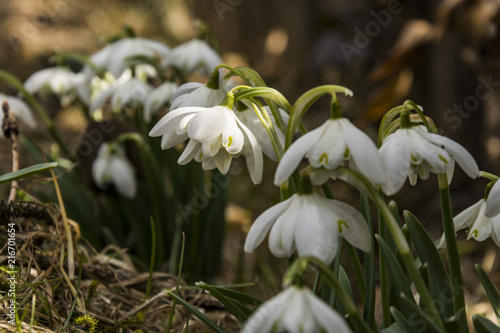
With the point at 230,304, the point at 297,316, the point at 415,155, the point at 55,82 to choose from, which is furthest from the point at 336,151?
the point at 55,82

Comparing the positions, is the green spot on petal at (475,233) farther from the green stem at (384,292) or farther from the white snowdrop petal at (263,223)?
the white snowdrop petal at (263,223)

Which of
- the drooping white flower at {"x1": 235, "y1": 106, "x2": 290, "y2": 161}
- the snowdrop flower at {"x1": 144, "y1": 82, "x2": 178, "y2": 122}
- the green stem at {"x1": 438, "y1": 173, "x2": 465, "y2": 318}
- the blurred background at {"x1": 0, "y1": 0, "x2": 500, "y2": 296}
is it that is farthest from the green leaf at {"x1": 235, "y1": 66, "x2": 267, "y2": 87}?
the blurred background at {"x1": 0, "y1": 0, "x2": 500, "y2": 296}

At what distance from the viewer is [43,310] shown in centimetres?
109

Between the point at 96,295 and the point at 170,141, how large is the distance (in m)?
0.51

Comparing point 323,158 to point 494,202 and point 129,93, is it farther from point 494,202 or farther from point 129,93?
point 129,93

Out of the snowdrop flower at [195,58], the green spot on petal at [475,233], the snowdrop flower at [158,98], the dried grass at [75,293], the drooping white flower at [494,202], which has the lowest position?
the dried grass at [75,293]

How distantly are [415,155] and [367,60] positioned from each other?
2364 mm

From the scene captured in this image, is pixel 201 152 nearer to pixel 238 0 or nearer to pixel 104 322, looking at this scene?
pixel 104 322

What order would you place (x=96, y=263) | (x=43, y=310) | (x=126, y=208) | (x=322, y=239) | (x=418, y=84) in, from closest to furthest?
(x=322, y=239) < (x=43, y=310) < (x=96, y=263) < (x=126, y=208) < (x=418, y=84)

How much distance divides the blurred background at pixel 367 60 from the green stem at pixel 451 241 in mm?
1093

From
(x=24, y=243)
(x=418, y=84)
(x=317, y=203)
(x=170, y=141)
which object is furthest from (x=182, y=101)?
(x=418, y=84)

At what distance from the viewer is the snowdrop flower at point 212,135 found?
0.81 metres

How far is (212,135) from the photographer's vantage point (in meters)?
0.81

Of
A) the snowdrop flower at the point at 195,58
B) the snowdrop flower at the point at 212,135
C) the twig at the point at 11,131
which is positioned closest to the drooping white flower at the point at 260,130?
the snowdrop flower at the point at 212,135
